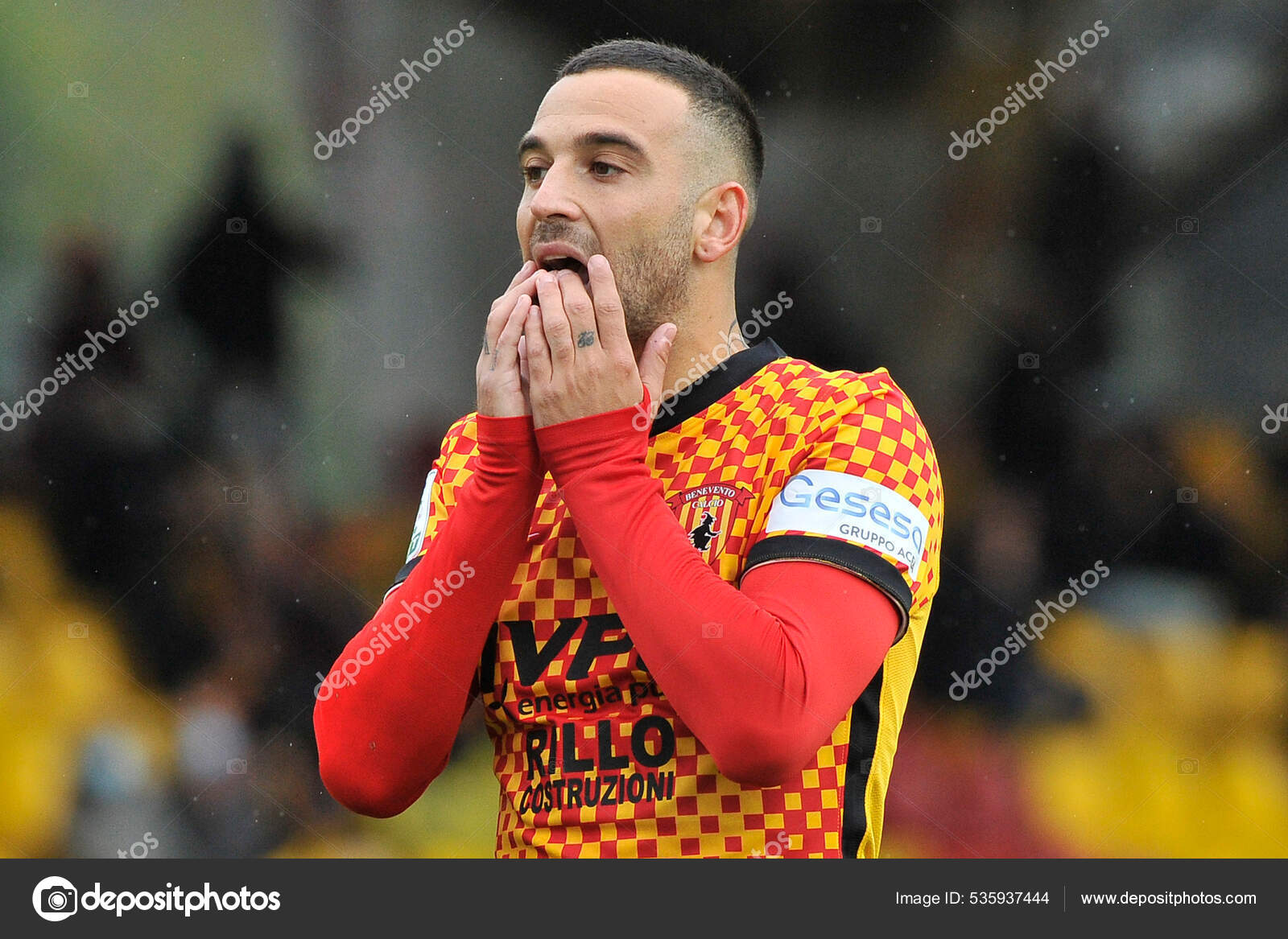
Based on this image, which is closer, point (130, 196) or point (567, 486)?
point (567, 486)

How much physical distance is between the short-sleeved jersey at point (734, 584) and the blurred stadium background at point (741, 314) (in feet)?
9.65

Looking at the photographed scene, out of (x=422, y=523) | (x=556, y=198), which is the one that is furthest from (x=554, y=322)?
(x=422, y=523)

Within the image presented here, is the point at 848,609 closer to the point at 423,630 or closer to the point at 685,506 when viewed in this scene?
the point at 685,506

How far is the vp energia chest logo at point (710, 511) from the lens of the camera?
2.04m

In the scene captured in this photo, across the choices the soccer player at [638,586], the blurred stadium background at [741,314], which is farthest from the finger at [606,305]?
the blurred stadium background at [741,314]

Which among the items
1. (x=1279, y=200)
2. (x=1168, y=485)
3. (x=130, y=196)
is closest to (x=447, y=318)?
(x=130, y=196)

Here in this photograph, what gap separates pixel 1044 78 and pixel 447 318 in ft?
8.58

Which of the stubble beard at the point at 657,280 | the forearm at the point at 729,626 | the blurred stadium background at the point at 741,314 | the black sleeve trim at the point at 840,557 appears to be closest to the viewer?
the forearm at the point at 729,626

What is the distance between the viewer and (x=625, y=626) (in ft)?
6.04

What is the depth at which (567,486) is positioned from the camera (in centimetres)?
193

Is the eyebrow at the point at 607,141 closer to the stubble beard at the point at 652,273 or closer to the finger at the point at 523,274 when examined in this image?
the stubble beard at the point at 652,273

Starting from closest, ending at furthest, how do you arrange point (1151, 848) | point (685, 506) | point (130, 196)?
1. point (685, 506)
2. point (1151, 848)
3. point (130, 196)

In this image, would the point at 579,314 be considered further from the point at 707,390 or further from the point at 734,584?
the point at 734,584

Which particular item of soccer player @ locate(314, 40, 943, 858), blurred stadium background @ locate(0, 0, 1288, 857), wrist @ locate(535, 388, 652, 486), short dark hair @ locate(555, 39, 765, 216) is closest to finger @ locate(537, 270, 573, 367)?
soccer player @ locate(314, 40, 943, 858)
